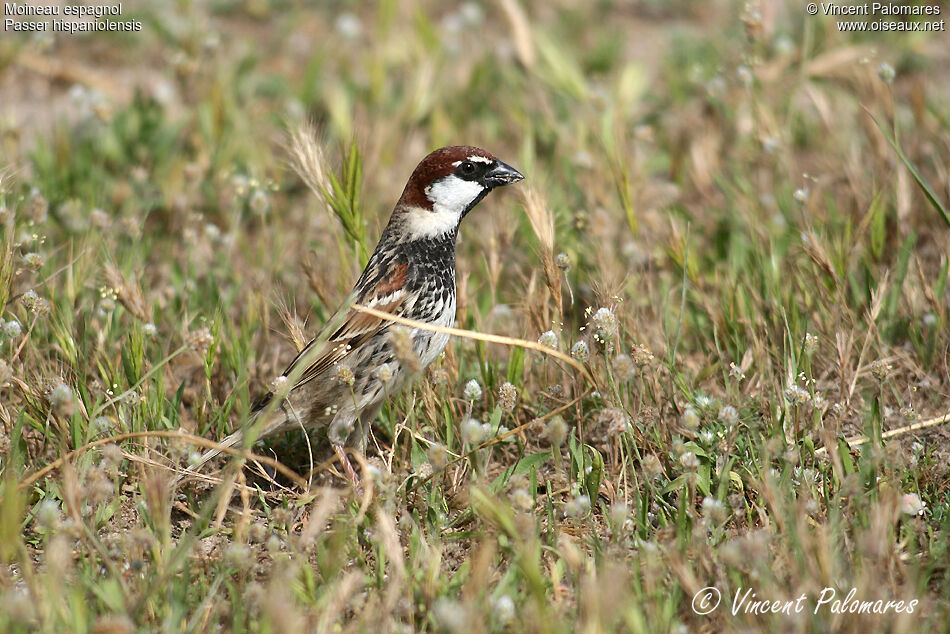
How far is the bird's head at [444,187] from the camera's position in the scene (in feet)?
13.9

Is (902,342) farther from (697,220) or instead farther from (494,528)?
(494,528)

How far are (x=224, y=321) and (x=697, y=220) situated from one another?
2.67 m

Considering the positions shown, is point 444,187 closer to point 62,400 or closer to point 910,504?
point 62,400

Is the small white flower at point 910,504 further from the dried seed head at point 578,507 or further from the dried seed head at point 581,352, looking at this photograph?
the dried seed head at point 581,352

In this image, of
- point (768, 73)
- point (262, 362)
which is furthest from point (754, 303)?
point (768, 73)

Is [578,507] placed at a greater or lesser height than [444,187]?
lesser

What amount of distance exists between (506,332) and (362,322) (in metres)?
0.77

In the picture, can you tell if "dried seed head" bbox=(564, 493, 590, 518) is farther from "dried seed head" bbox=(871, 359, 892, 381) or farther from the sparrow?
"dried seed head" bbox=(871, 359, 892, 381)

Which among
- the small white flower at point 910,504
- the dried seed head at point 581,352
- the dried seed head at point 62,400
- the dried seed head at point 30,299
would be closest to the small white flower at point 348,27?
the dried seed head at point 30,299

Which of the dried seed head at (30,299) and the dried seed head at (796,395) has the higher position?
the dried seed head at (30,299)

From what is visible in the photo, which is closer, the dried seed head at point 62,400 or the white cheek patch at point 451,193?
the dried seed head at point 62,400

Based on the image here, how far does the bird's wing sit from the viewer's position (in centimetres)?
400

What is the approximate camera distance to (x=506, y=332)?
4512mm

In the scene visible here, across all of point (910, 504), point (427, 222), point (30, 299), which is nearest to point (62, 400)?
point (30, 299)
